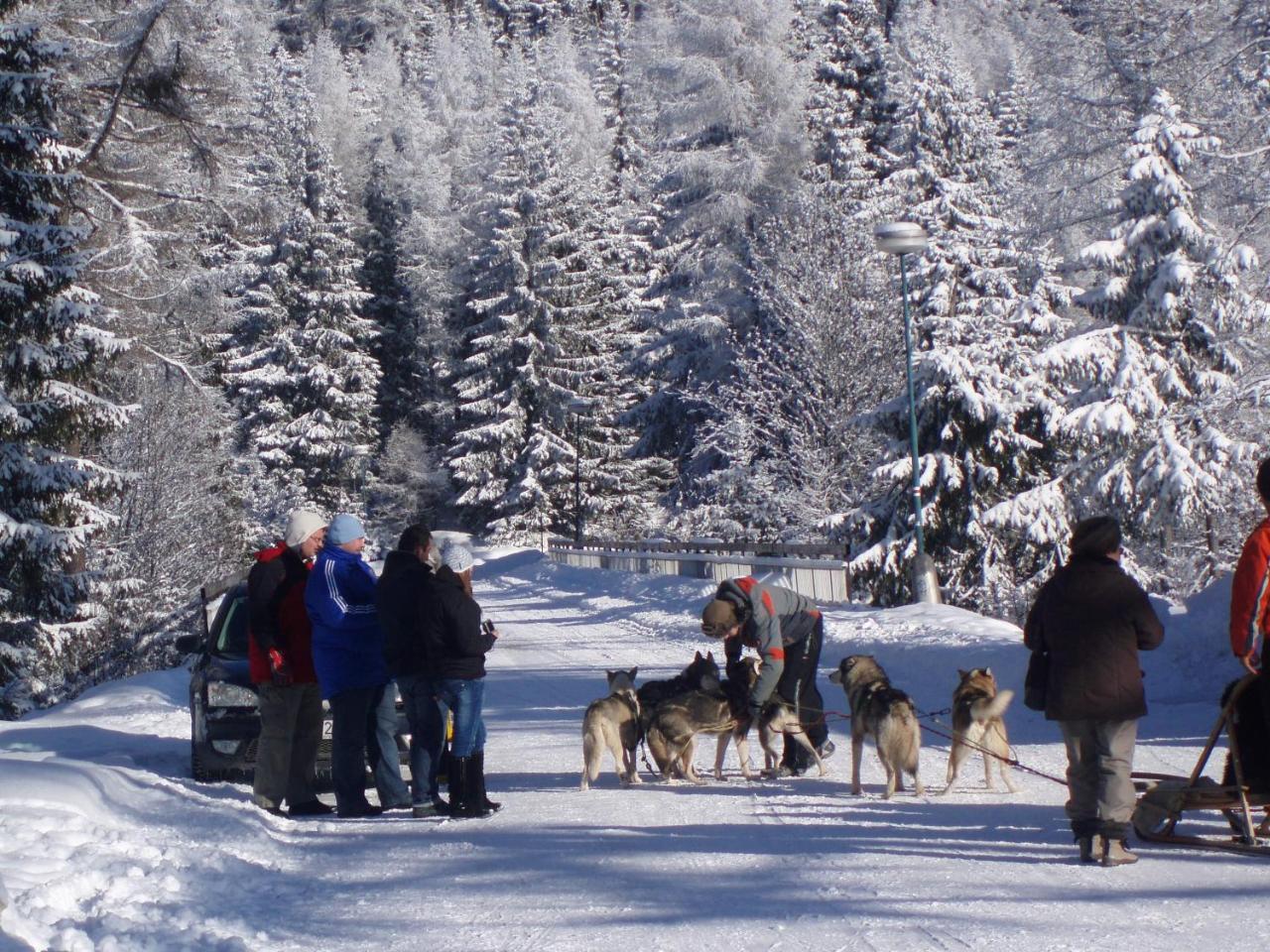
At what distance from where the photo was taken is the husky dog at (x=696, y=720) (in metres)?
8.88

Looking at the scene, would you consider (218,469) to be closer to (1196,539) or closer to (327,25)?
(1196,539)

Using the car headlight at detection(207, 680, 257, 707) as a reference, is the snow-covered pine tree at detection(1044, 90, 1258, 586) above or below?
above

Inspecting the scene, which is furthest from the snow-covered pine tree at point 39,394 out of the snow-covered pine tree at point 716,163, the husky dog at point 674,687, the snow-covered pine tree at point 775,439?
the snow-covered pine tree at point 716,163

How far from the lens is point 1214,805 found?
6312 millimetres

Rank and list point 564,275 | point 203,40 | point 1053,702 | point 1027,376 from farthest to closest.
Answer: point 564,275
point 1027,376
point 203,40
point 1053,702

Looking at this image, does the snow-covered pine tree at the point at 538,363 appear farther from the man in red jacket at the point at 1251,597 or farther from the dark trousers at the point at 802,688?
the man in red jacket at the point at 1251,597

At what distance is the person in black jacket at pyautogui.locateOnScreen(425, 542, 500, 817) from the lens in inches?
311

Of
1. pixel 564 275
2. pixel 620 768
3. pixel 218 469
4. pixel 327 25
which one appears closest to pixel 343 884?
pixel 620 768

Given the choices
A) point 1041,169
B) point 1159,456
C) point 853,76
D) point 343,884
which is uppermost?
point 853,76

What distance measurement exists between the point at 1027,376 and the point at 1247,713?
18.5m

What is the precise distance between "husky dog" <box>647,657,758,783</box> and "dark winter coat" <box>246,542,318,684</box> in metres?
2.49

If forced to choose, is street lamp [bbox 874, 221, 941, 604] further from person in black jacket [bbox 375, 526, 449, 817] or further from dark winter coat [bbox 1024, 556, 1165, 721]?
dark winter coat [bbox 1024, 556, 1165, 721]

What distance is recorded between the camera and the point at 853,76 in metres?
43.6

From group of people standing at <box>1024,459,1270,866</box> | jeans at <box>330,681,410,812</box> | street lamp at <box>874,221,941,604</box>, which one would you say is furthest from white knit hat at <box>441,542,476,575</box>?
street lamp at <box>874,221,941,604</box>
